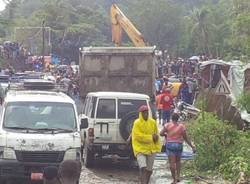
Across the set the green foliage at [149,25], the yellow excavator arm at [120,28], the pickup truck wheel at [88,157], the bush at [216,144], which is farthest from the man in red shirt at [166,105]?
the green foliage at [149,25]

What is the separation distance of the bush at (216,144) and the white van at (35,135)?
3123 millimetres

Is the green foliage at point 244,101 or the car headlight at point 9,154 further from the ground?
the green foliage at point 244,101

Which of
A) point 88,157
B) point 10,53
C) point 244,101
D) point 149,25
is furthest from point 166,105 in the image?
point 149,25

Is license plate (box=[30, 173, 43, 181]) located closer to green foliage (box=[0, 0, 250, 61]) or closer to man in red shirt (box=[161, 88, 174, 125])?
man in red shirt (box=[161, 88, 174, 125])

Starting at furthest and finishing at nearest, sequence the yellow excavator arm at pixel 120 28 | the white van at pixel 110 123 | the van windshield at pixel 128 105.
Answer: the yellow excavator arm at pixel 120 28, the van windshield at pixel 128 105, the white van at pixel 110 123

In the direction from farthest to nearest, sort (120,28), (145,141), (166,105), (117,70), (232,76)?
(120,28), (232,76), (166,105), (117,70), (145,141)

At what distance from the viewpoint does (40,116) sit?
1321cm

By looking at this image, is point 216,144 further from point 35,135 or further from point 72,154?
point 35,135

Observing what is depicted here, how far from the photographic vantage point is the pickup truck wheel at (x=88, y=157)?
15.7 metres

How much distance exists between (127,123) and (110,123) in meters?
0.58

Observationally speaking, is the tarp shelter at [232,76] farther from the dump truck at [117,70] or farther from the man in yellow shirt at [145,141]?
the man in yellow shirt at [145,141]

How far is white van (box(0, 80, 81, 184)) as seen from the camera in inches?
482

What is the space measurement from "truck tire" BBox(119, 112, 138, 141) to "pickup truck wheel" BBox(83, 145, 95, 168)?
107 centimetres

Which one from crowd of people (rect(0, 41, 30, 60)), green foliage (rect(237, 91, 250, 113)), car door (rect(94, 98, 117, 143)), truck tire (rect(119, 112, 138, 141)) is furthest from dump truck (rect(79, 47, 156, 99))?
crowd of people (rect(0, 41, 30, 60))
